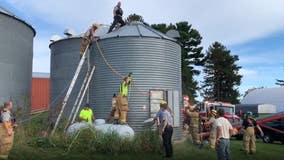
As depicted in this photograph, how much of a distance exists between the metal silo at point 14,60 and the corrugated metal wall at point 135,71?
3.59 metres

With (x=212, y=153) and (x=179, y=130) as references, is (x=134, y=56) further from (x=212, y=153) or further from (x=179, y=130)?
(x=212, y=153)

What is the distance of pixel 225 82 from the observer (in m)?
73.4

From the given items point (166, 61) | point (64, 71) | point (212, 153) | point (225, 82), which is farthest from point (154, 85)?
point (225, 82)

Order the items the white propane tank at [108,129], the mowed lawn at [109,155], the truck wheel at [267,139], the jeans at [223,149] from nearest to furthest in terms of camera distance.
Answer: the jeans at [223,149]
the mowed lawn at [109,155]
the white propane tank at [108,129]
the truck wheel at [267,139]

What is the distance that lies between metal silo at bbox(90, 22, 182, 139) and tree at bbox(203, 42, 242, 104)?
51.8m

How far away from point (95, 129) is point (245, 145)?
6.18 meters

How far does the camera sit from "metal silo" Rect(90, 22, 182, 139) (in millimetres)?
19688

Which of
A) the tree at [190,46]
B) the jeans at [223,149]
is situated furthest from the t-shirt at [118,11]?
the tree at [190,46]

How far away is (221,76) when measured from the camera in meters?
73.8

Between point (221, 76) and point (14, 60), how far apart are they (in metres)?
56.7

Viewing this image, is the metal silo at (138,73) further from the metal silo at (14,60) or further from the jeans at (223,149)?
the jeans at (223,149)

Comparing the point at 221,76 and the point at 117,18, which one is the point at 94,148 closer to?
the point at 117,18

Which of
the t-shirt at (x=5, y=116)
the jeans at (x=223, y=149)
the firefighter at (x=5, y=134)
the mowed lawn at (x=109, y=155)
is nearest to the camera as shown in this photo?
the jeans at (x=223, y=149)

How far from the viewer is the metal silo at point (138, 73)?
19688 mm
